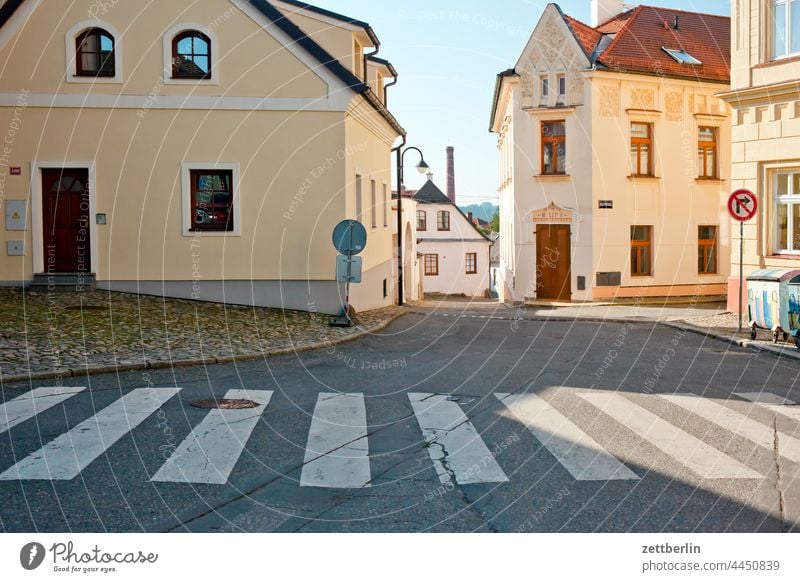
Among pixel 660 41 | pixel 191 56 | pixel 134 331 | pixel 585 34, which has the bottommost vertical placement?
pixel 134 331

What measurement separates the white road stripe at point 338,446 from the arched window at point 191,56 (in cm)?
1152

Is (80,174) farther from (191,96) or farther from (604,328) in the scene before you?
(604,328)

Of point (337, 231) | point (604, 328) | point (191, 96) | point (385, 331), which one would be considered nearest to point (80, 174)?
point (191, 96)

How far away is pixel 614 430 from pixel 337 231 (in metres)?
9.69

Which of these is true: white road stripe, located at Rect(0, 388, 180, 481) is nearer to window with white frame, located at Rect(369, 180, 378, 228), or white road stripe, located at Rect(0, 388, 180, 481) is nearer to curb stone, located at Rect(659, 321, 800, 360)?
curb stone, located at Rect(659, 321, 800, 360)

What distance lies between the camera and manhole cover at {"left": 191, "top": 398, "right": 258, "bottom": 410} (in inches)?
359

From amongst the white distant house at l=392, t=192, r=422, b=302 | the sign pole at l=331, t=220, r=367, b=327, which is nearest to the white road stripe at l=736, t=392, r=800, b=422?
the sign pole at l=331, t=220, r=367, b=327

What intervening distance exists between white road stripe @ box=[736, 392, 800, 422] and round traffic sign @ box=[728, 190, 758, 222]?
7330 mm

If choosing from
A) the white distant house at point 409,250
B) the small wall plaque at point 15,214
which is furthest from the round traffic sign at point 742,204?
the white distant house at point 409,250

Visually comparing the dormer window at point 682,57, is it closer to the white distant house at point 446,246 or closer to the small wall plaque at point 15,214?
the small wall plaque at point 15,214

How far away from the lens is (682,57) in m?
30.4

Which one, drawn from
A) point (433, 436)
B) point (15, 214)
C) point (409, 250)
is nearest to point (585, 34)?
point (409, 250)

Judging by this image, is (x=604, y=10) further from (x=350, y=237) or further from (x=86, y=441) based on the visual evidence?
(x=86, y=441)

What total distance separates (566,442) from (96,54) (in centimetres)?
1553
